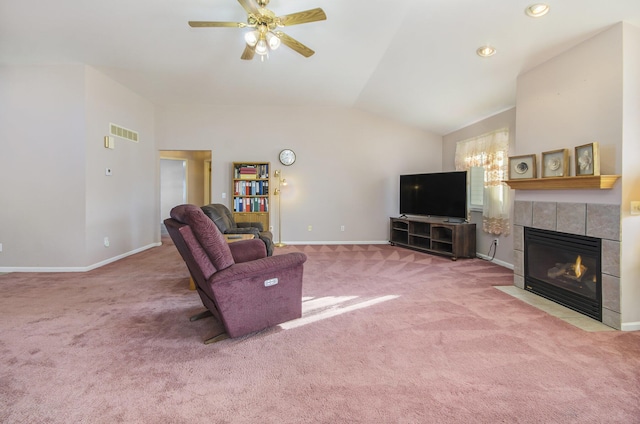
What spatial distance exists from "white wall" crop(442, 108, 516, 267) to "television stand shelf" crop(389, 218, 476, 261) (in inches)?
7.1

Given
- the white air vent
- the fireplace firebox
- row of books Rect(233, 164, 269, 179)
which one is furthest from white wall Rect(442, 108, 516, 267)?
the white air vent

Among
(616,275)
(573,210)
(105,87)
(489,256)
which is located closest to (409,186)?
(489,256)

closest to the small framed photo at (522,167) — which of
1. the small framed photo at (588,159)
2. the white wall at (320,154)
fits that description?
the small framed photo at (588,159)

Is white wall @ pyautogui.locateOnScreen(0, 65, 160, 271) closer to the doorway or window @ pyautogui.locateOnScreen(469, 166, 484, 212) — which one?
the doorway

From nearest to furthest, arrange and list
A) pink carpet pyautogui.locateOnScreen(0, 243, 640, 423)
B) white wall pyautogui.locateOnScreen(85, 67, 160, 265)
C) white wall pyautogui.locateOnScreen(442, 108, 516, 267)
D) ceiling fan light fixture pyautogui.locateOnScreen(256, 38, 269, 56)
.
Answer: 1. pink carpet pyautogui.locateOnScreen(0, 243, 640, 423)
2. ceiling fan light fixture pyautogui.locateOnScreen(256, 38, 269, 56)
3. white wall pyautogui.locateOnScreen(85, 67, 160, 265)
4. white wall pyautogui.locateOnScreen(442, 108, 516, 267)

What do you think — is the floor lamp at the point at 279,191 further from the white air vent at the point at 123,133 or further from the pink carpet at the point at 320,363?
the pink carpet at the point at 320,363

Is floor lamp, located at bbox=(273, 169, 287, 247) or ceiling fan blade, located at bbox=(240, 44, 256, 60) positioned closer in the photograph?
ceiling fan blade, located at bbox=(240, 44, 256, 60)

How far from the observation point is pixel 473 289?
10.9ft

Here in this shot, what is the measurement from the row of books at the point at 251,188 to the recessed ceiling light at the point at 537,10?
14.7 ft

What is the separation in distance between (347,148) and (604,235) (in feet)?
14.3

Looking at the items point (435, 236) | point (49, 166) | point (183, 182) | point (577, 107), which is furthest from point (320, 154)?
point (183, 182)

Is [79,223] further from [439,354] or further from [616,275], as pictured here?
[616,275]

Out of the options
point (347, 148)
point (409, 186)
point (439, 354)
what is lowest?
point (439, 354)

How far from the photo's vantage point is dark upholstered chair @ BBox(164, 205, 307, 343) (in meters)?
2.02
